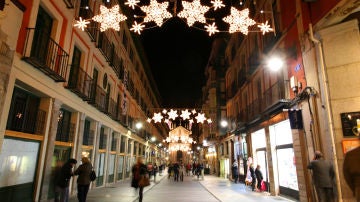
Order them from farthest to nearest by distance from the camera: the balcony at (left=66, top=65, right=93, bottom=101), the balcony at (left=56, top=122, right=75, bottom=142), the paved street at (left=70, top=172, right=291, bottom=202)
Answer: the balcony at (left=66, top=65, right=93, bottom=101), the paved street at (left=70, top=172, right=291, bottom=202), the balcony at (left=56, top=122, right=75, bottom=142)

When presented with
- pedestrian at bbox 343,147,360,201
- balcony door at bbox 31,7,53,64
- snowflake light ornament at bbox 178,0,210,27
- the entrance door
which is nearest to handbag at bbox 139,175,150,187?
the entrance door

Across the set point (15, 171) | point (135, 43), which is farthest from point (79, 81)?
point (135, 43)

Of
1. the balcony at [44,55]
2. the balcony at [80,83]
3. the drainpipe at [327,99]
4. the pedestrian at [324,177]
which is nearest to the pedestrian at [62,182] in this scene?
the balcony at [44,55]

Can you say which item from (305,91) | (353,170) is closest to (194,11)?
(305,91)

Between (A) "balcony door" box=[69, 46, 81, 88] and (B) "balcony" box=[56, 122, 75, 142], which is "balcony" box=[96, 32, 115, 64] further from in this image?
(B) "balcony" box=[56, 122, 75, 142]

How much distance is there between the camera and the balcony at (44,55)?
8084mm

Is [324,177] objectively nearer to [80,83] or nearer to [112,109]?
[80,83]

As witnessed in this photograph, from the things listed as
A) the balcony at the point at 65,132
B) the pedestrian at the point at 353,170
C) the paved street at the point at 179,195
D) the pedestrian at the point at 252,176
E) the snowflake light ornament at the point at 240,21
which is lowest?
the paved street at the point at 179,195

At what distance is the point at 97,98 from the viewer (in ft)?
49.5

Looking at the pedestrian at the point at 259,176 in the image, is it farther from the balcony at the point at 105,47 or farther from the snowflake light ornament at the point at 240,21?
the balcony at the point at 105,47

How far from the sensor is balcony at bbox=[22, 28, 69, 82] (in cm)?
808

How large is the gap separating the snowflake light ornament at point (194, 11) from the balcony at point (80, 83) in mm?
6678

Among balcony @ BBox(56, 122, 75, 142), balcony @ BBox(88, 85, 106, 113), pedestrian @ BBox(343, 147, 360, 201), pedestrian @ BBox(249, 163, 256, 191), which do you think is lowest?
pedestrian @ BBox(249, 163, 256, 191)

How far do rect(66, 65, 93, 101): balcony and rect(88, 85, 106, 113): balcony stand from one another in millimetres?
671
